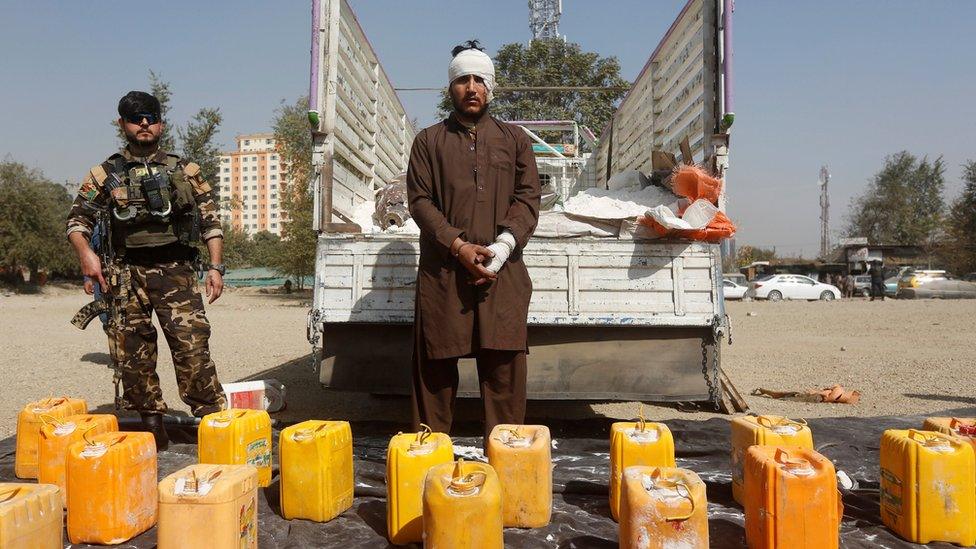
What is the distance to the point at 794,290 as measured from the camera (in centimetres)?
2473

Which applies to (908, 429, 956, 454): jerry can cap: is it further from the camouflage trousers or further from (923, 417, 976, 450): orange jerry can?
the camouflage trousers

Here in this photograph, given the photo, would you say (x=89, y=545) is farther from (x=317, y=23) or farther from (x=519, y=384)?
(x=317, y=23)

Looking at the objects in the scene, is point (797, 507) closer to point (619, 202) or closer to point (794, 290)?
point (619, 202)

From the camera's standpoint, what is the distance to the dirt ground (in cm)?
525

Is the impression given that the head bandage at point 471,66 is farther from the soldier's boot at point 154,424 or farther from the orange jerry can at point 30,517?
the soldier's boot at point 154,424

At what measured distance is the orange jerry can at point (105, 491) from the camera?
6.94 ft

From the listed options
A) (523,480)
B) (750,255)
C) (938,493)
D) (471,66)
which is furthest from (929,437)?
(750,255)

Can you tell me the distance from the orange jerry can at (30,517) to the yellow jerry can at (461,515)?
107cm

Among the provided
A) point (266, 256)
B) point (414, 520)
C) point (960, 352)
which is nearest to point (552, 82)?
point (266, 256)

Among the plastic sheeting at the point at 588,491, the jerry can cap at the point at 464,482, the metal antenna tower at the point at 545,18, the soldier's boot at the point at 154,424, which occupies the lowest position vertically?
the plastic sheeting at the point at 588,491

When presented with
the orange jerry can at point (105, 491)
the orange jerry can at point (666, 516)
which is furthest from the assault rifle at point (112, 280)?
the orange jerry can at point (666, 516)

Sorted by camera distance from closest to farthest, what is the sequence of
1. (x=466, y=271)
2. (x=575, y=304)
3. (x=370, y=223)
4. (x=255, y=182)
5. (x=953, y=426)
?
(x=953, y=426) → (x=466, y=271) → (x=575, y=304) → (x=370, y=223) → (x=255, y=182)

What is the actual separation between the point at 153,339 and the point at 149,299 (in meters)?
0.23

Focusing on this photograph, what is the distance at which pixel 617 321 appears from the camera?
347cm
